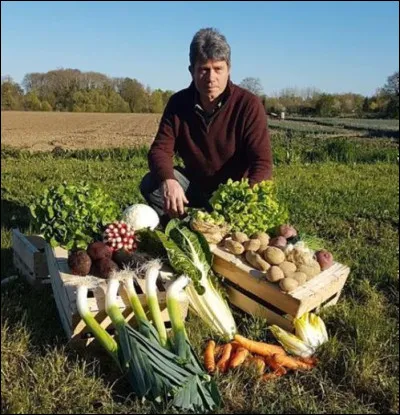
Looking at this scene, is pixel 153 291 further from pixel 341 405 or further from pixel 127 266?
pixel 341 405

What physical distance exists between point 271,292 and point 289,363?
1.60 feet

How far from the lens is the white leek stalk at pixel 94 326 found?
2541 millimetres

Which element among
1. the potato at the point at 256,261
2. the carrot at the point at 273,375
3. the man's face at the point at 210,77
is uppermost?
the man's face at the point at 210,77

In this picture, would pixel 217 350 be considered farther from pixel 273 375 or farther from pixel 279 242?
pixel 279 242

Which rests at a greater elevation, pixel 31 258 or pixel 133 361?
→ pixel 31 258

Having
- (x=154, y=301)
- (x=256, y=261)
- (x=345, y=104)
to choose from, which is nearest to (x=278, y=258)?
(x=256, y=261)

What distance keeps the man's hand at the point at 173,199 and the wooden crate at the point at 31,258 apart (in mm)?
984

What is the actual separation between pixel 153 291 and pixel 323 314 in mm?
1187

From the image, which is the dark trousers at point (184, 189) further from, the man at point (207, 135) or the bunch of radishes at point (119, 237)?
the bunch of radishes at point (119, 237)

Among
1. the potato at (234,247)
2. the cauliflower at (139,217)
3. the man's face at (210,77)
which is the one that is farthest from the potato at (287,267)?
the man's face at (210,77)

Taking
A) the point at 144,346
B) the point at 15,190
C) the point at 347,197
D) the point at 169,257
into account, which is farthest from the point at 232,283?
the point at 15,190

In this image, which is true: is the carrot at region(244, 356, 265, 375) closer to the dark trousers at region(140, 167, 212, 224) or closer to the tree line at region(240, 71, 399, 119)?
the dark trousers at region(140, 167, 212, 224)

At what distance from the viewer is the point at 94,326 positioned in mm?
2605

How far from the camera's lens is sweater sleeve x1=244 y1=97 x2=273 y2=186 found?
13.4 ft
